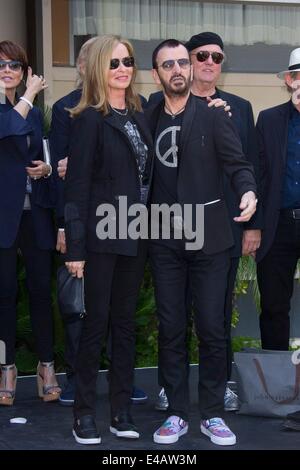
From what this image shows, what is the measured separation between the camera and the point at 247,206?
13.8 feet

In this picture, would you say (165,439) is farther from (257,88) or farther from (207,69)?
(257,88)

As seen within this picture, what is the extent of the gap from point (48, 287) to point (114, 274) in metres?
0.94

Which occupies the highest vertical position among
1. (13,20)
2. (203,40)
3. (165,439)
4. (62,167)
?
(13,20)

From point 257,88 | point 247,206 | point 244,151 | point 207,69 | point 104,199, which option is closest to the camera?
point 247,206

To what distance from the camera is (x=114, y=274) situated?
440 centimetres

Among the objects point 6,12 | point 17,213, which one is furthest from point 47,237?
point 6,12

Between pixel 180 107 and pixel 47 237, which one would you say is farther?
pixel 47 237

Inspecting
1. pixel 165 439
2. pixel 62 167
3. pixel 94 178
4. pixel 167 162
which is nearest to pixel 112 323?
pixel 165 439

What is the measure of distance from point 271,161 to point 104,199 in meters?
1.15

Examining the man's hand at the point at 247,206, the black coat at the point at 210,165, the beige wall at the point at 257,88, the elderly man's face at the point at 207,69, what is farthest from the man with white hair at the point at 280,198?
the beige wall at the point at 257,88

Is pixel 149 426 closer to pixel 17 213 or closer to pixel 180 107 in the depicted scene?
pixel 17 213

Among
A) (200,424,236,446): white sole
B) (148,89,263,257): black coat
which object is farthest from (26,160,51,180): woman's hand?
(200,424,236,446): white sole

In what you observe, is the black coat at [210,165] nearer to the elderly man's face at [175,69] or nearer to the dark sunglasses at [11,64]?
the elderly man's face at [175,69]

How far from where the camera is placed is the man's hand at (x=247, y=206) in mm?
4176
